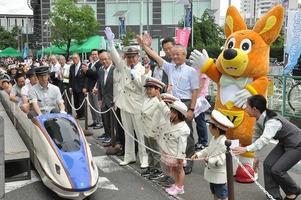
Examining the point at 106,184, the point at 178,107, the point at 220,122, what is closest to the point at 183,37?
the point at 106,184

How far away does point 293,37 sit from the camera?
10727 mm

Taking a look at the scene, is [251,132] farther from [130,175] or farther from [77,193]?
[77,193]

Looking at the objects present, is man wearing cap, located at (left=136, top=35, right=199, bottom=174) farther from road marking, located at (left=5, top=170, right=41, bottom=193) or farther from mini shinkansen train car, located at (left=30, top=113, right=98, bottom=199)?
road marking, located at (left=5, top=170, right=41, bottom=193)

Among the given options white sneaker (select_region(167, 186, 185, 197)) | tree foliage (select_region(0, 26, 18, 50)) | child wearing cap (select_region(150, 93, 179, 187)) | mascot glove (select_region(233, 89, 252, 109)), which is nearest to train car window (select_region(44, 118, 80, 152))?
child wearing cap (select_region(150, 93, 179, 187))

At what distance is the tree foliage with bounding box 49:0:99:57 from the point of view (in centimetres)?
3228

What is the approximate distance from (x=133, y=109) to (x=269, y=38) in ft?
7.84

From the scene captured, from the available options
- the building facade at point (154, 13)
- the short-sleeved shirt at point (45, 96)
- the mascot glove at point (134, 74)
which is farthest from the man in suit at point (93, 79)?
the building facade at point (154, 13)

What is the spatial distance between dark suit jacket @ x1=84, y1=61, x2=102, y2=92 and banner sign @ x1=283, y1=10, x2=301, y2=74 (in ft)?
16.8

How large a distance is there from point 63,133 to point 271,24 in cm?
327

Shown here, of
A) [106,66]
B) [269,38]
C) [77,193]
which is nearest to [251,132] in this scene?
[269,38]

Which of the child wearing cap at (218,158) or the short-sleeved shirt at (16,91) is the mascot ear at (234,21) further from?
the short-sleeved shirt at (16,91)

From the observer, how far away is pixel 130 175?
628 cm

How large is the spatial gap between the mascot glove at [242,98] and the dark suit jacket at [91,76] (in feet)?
16.9

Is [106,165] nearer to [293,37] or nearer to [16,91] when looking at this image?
[16,91]
